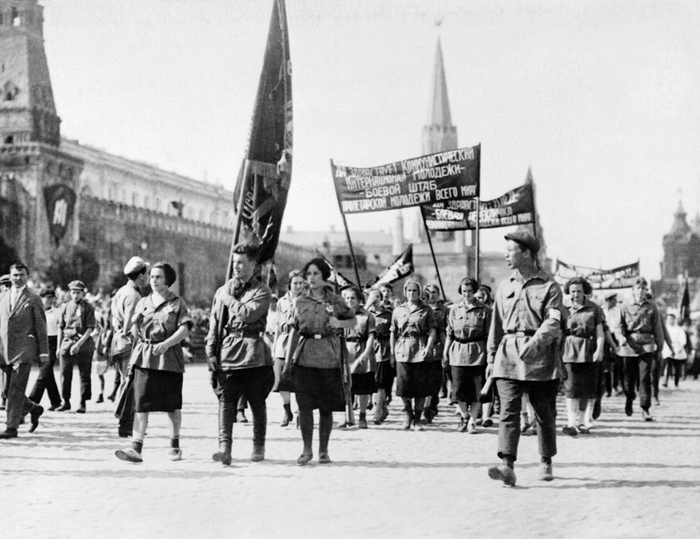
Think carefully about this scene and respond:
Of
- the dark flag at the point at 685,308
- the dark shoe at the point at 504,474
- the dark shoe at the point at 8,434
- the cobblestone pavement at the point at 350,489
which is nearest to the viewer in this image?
the cobblestone pavement at the point at 350,489

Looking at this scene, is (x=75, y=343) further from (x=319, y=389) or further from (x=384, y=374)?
(x=319, y=389)

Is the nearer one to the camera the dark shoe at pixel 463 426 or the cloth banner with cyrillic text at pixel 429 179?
the dark shoe at pixel 463 426

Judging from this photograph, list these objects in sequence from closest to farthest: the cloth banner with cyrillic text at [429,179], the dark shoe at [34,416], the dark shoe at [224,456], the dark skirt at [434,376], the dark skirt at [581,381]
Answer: the dark shoe at [224,456], the dark shoe at [34,416], the dark skirt at [581,381], the dark skirt at [434,376], the cloth banner with cyrillic text at [429,179]

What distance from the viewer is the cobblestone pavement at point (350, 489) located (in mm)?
6199

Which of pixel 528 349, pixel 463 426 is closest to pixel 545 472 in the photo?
pixel 528 349

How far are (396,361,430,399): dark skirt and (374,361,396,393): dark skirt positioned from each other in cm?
63

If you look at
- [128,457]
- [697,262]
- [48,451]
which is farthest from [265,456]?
[697,262]

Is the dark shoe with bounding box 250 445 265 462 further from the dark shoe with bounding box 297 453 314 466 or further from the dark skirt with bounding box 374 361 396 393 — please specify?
the dark skirt with bounding box 374 361 396 393

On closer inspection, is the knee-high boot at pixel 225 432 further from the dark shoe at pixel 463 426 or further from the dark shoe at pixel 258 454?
the dark shoe at pixel 463 426

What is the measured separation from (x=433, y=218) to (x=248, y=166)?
27.6ft

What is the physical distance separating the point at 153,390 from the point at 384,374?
17.0 ft

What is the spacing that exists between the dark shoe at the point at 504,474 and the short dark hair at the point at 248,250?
2.72 metres

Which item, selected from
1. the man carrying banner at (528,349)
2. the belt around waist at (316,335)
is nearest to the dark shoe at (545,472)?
the man carrying banner at (528,349)

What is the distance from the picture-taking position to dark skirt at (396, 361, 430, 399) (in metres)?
12.4
